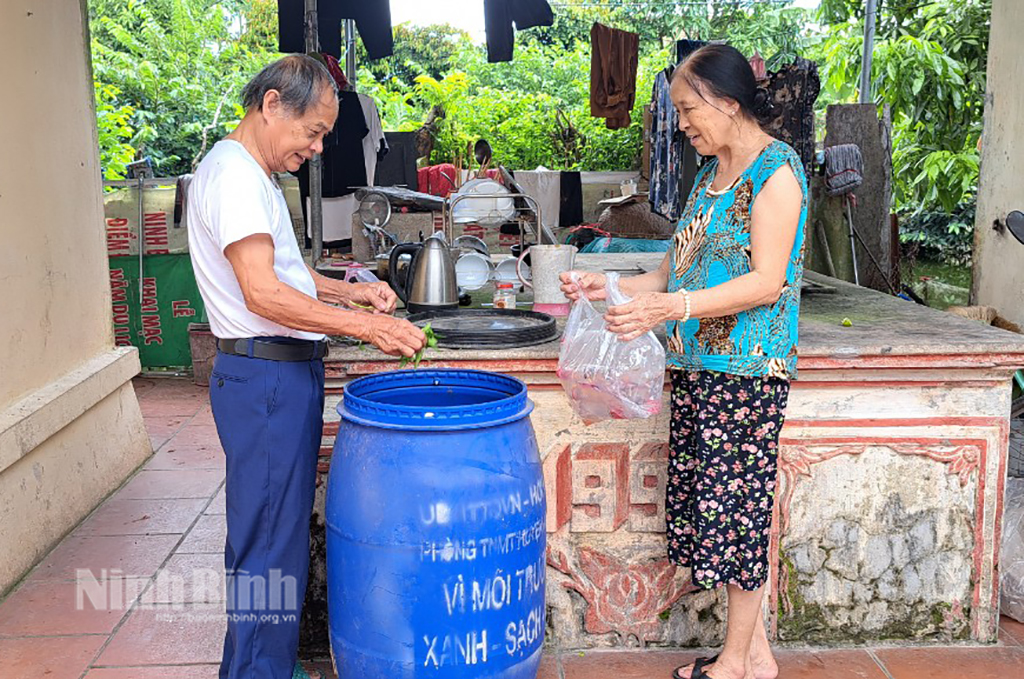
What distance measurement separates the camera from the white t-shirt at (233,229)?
86.7 inches

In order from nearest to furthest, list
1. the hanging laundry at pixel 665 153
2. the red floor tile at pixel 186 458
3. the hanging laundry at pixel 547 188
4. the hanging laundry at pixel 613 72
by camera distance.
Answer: the red floor tile at pixel 186 458
the hanging laundry at pixel 665 153
the hanging laundry at pixel 613 72
the hanging laundry at pixel 547 188

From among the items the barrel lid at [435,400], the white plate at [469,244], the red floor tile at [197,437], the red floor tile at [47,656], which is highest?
the white plate at [469,244]

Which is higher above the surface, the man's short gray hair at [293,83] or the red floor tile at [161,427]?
the man's short gray hair at [293,83]

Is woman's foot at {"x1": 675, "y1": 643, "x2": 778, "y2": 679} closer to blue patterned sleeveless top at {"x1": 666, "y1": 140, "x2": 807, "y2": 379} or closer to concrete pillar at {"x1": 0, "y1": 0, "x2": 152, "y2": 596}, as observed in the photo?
blue patterned sleeveless top at {"x1": 666, "y1": 140, "x2": 807, "y2": 379}

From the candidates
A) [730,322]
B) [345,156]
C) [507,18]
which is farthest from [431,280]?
[507,18]

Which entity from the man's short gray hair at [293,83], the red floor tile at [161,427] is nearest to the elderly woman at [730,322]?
the man's short gray hair at [293,83]

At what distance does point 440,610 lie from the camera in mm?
2174

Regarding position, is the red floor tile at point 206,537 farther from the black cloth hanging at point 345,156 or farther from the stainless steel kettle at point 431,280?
the black cloth hanging at point 345,156

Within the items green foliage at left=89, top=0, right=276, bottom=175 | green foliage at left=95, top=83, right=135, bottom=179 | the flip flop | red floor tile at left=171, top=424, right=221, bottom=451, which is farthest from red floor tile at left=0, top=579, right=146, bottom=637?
green foliage at left=89, top=0, right=276, bottom=175

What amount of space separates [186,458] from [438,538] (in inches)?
131

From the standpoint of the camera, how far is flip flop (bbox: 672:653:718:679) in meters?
2.71

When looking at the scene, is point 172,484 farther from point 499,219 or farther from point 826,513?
point 826,513

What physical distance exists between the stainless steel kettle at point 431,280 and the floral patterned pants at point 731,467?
40.7 inches

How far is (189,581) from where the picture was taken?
3533mm
